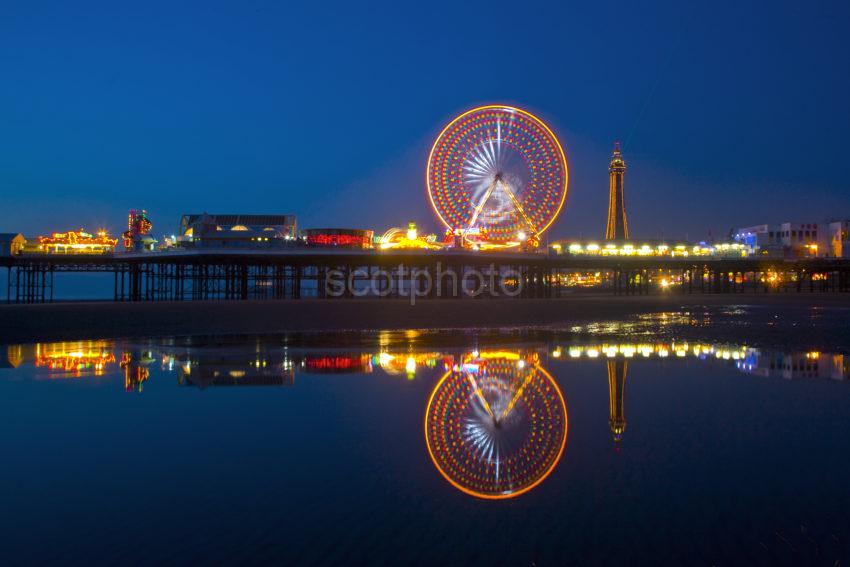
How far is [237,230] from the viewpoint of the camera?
187ft

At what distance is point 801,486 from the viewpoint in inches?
193

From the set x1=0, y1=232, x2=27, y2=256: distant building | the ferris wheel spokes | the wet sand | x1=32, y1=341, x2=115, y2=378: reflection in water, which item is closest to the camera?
x1=32, y1=341, x2=115, y2=378: reflection in water

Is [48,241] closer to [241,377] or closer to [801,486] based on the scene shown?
[241,377]

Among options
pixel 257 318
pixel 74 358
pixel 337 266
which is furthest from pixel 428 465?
pixel 337 266

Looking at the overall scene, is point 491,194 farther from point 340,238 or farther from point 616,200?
point 616,200

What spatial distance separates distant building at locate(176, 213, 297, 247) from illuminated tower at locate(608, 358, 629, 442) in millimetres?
44712

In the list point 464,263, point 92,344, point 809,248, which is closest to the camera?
point 92,344

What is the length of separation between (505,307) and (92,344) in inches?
722

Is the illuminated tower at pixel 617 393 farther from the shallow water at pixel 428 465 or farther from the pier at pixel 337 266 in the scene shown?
the pier at pixel 337 266

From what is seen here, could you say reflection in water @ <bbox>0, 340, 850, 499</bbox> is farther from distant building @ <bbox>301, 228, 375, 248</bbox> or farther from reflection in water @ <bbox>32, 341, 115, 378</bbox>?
distant building @ <bbox>301, 228, 375, 248</bbox>

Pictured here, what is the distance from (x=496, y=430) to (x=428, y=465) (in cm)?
134

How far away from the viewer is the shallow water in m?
3.92

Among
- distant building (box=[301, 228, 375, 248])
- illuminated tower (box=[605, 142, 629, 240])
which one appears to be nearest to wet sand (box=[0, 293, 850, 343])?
distant building (box=[301, 228, 375, 248])

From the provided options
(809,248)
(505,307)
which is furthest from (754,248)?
(505,307)
